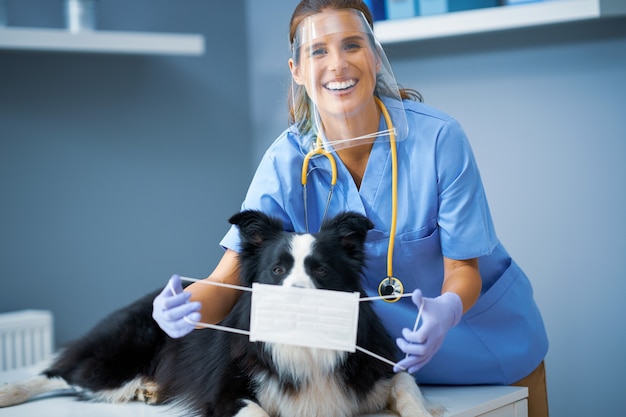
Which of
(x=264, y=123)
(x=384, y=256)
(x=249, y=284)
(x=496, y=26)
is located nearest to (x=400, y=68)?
(x=496, y=26)

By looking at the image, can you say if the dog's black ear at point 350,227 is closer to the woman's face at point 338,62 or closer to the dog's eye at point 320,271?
the dog's eye at point 320,271

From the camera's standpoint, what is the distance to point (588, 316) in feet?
7.76

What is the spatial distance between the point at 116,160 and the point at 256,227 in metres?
1.80

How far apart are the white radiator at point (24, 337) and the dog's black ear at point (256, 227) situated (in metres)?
1.58

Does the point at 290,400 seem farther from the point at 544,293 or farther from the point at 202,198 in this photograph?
the point at 202,198

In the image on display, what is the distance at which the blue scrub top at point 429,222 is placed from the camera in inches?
→ 61.0

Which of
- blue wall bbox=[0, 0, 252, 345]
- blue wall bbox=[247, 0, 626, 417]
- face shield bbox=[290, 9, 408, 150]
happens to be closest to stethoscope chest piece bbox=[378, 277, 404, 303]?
face shield bbox=[290, 9, 408, 150]

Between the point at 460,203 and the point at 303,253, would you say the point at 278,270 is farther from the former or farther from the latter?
the point at 460,203

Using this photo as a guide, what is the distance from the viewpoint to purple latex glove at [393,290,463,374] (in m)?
1.20

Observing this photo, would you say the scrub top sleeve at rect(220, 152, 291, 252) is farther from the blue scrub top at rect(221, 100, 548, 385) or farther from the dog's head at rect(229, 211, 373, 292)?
the dog's head at rect(229, 211, 373, 292)

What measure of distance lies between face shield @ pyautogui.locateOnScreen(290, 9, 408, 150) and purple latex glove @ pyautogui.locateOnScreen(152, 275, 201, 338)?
51cm


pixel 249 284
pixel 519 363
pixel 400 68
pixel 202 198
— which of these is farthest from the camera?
pixel 202 198

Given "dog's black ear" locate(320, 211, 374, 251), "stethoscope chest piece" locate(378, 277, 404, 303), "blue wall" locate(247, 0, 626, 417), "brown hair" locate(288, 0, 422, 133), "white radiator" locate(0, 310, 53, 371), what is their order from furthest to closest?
"white radiator" locate(0, 310, 53, 371) < "blue wall" locate(247, 0, 626, 417) < "brown hair" locate(288, 0, 422, 133) < "stethoscope chest piece" locate(378, 277, 404, 303) < "dog's black ear" locate(320, 211, 374, 251)

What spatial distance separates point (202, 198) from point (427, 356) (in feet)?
7.03
